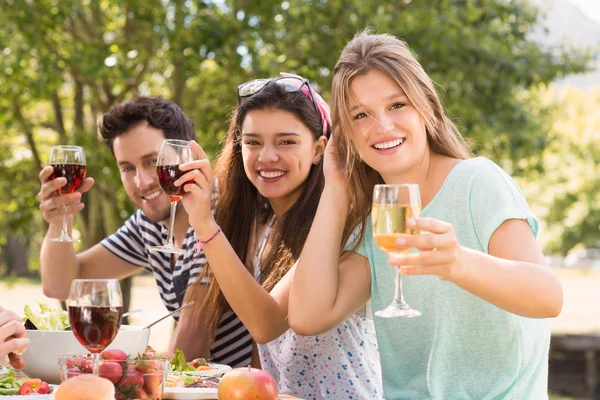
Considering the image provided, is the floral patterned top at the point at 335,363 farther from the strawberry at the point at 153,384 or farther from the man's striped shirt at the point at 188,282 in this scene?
the strawberry at the point at 153,384

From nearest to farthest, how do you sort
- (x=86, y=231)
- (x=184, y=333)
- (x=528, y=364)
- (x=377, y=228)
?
(x=377, y=228), (x=528, y=364), (x=184, y=333), (x=86, y=231)

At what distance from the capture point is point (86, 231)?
10.8m

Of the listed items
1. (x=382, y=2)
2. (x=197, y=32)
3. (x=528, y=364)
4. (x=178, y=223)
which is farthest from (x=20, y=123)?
(x=528, y=364)

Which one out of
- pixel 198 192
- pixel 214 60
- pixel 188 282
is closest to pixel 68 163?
pixel 188 282

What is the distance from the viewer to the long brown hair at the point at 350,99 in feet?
10.1

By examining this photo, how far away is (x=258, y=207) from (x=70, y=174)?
91cm

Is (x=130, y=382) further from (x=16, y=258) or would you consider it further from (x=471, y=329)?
(x=16, y=258)

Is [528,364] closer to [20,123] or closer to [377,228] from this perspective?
[377,228]

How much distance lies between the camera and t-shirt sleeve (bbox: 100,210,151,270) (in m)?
4.98

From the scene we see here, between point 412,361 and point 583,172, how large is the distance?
4050 centimetres

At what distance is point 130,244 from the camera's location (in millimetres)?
5004

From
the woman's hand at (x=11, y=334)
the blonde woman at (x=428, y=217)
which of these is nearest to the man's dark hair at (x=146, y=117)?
the blonde woman at (x=428, y=217)

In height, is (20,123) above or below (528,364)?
above

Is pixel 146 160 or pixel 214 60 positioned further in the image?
pixel 214 60
